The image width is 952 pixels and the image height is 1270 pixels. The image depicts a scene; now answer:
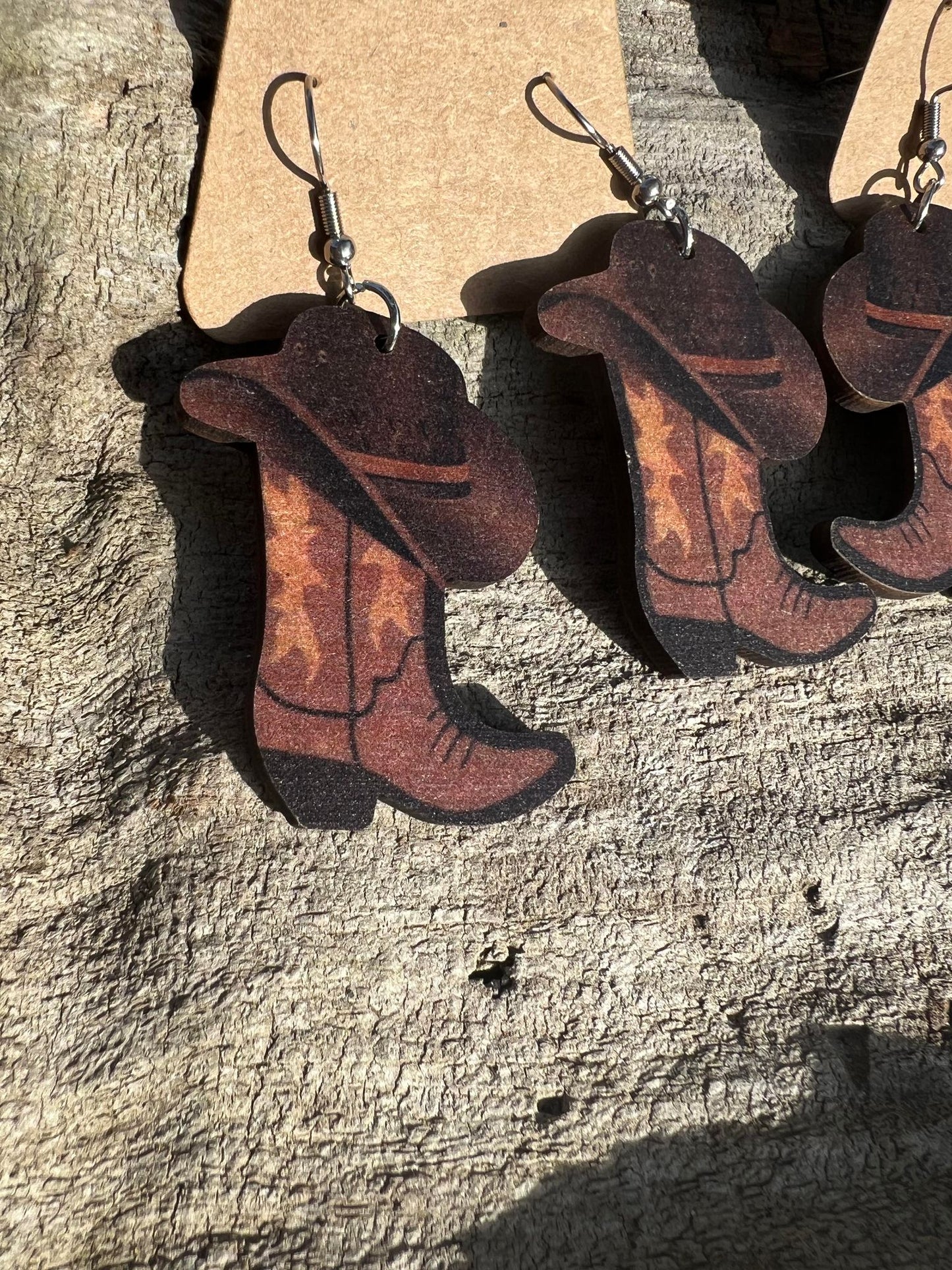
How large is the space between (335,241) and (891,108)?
2.67 ft

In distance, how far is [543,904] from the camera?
1088 millimetres

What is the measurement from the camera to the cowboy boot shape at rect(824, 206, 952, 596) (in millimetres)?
1271

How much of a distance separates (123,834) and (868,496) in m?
1.05

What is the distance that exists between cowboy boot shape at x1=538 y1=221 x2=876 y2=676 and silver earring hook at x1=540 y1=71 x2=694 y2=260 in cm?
2

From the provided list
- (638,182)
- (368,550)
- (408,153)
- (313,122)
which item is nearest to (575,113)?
(638,182)

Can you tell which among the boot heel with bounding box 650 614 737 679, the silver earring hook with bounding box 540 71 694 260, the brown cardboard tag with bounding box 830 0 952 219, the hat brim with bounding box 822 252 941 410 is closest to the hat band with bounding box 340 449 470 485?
the boot heel with bounding box 650 614 737 679

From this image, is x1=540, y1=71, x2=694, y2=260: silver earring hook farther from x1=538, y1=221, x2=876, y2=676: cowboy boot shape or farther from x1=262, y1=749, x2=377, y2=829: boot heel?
x1=262, y1=749, x2=377, y2=829: boot heel

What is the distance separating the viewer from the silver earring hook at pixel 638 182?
1.24 m

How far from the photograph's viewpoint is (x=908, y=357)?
1324mm

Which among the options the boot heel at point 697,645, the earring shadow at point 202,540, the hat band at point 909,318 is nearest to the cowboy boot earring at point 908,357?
the hat band at point 909,318

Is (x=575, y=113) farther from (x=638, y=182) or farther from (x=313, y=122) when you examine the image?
(x=313, y=122)

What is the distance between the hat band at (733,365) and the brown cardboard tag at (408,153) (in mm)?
196

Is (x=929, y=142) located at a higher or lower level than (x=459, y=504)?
higher

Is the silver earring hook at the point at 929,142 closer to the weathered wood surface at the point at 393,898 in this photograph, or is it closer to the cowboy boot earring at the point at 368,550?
the weathered wood surface at the point at 393,898
